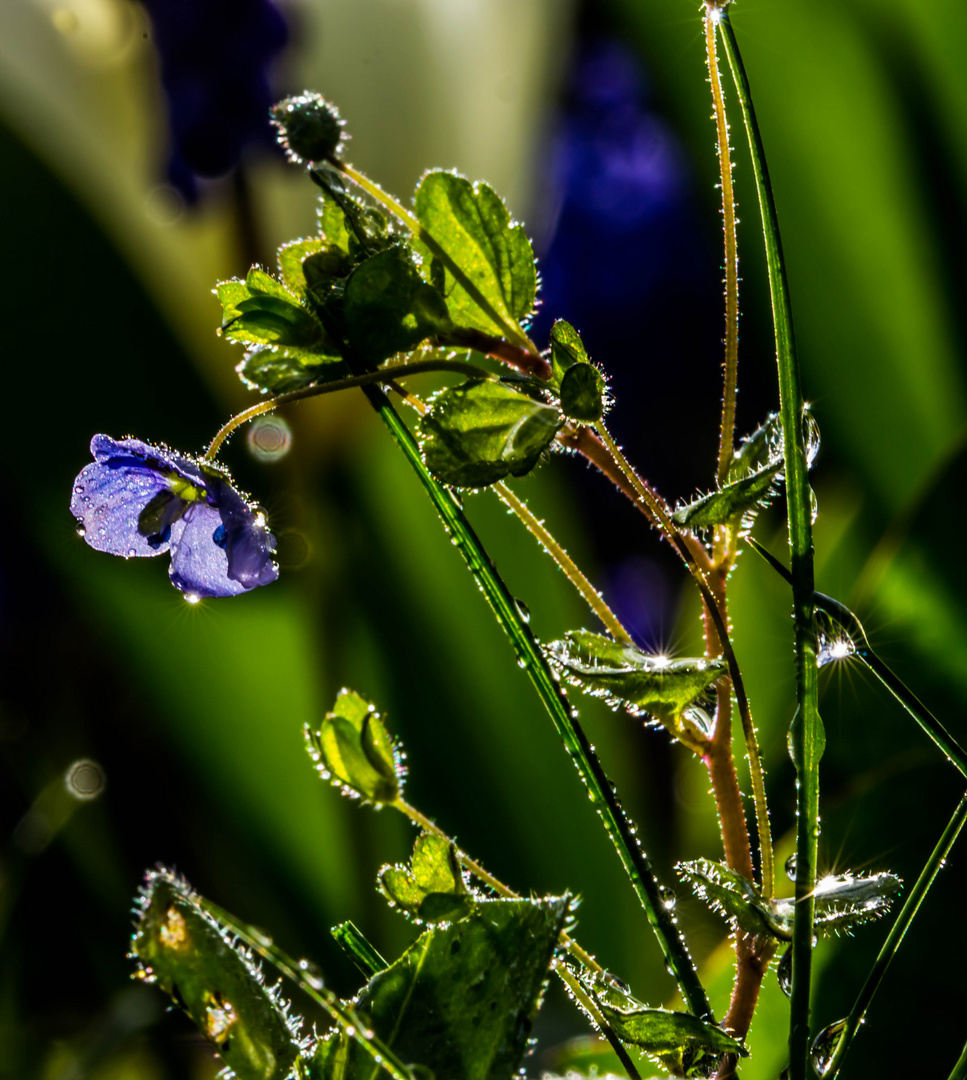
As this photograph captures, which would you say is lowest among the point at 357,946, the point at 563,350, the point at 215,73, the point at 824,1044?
the point at 824,1044

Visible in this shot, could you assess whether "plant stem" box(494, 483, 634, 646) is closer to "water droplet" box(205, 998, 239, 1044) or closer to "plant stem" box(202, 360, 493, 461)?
"plant stem" box(202, 360, 493, 461)

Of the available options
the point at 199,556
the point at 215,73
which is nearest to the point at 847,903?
the point at 199,556

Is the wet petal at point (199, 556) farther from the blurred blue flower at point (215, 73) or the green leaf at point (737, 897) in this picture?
the blurred blue flower at point (215, 73)

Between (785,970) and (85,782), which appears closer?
(785,970)

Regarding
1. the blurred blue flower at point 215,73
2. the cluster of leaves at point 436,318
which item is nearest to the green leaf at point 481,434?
the cluster of leaves at point 436,318

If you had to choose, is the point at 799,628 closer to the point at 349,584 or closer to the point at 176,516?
the point at 176,516

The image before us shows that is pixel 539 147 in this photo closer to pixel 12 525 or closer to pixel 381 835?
pixel 12 525

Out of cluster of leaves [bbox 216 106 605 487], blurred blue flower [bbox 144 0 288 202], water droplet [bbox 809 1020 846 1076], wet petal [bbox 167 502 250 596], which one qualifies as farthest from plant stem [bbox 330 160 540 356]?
blurred blue flower [bbox 144 0 288 202]
